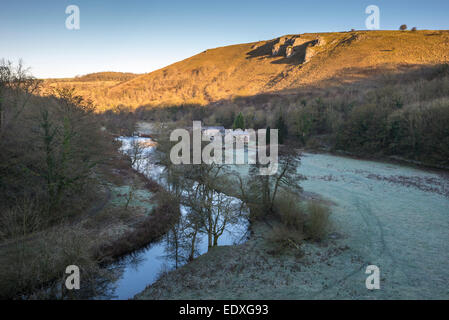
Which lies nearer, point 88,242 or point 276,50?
point 88,242

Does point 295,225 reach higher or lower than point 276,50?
lower

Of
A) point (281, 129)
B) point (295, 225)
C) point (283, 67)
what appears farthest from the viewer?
point (283, 67)

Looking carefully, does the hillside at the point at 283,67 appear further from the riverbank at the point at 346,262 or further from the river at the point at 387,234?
the riverbank at the point at 346,262

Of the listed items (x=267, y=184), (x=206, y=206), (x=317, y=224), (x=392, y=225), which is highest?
(x=267, y=184)

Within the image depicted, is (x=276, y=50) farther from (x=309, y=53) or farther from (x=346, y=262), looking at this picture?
(x=346, y=262)

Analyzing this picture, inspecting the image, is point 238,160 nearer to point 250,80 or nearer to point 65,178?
point 65,178

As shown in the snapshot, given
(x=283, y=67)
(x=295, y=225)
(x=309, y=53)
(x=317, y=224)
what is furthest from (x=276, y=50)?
(x=317, y=224)

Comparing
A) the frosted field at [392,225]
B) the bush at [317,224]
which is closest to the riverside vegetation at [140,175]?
the bush at [317,224]

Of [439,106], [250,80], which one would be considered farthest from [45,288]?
[250,80]
